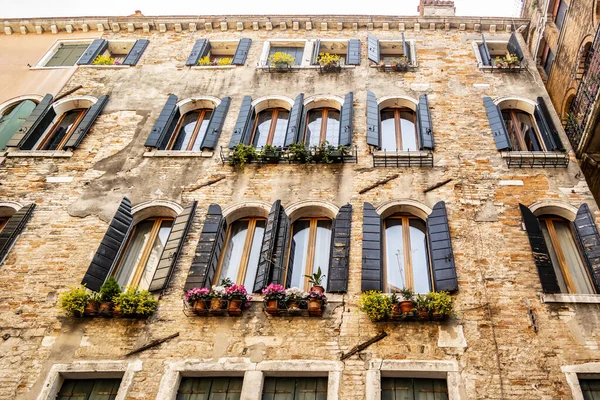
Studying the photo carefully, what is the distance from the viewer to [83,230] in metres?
8.84

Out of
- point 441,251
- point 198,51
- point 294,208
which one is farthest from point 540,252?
point 198,51

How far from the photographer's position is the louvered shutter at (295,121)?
1035cm

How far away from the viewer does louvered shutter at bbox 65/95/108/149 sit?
414 inches

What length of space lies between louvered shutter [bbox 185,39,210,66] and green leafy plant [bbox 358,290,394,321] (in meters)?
8.15

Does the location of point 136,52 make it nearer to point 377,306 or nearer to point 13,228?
point 13,228

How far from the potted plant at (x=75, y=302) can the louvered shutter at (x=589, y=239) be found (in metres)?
7.49

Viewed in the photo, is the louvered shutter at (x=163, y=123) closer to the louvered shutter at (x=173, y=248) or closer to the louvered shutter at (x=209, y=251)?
the louvered shutter at (x=173, y=248)

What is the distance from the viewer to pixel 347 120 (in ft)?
34.7

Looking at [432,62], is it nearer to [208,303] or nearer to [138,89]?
[138,89]

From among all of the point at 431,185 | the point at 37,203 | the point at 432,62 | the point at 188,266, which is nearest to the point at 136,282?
the point at 188,266

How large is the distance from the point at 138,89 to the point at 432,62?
23.1ft

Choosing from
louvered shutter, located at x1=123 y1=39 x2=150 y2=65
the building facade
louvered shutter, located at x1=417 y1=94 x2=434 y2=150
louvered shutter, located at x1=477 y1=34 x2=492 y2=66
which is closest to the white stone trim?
the building facade

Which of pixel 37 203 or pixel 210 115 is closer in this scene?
pixel 37 203

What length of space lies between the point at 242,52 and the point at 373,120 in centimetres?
441
